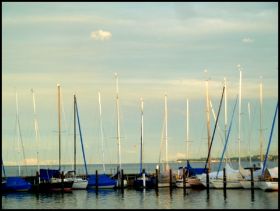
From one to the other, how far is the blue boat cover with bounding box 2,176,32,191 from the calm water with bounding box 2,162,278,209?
42.8 inches

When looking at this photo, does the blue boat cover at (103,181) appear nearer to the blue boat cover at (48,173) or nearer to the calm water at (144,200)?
the calm water at (144,200)

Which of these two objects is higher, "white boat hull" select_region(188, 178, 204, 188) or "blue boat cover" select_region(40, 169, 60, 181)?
"blue boat cover" select_region(40, 169, 60, 181)

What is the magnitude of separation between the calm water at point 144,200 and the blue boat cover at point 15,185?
3.57 feet

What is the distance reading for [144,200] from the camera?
→ 56719 mm

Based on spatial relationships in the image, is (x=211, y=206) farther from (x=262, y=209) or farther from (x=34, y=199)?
(x=34, y=199)

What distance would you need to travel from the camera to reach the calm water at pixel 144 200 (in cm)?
5097

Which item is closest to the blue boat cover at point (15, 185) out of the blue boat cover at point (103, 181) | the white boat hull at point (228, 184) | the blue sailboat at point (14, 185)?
the blue sailboat at point (14, 185)

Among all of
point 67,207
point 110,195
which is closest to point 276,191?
point 110,195

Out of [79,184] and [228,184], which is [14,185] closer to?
[79,184]

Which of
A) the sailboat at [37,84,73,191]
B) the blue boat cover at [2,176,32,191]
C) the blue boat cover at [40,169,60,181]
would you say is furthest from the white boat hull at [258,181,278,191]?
the blue boat cover at [2,176,32,191]

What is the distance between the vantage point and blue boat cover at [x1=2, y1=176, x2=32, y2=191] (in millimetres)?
64438

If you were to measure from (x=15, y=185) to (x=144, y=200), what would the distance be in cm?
1542

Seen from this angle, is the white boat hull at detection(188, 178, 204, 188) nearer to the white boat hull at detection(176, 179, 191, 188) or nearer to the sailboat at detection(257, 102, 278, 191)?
the white boat hull at detection(176, 179, 191, 188)

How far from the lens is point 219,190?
206 feet
